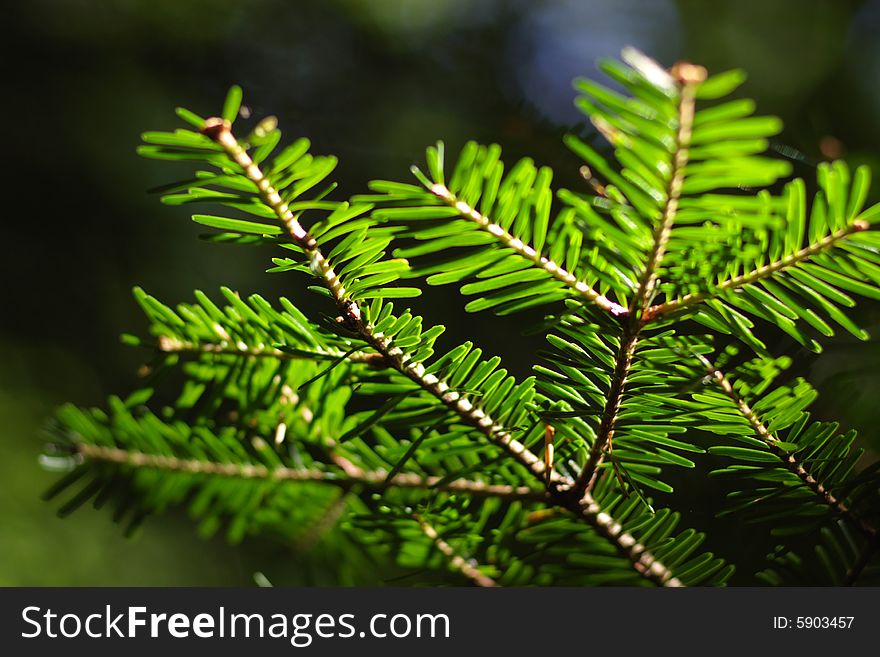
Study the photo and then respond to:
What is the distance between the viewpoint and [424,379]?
0.27 metres

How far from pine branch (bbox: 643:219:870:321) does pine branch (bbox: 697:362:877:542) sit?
0.04 metres

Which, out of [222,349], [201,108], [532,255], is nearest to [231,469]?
[222,349]

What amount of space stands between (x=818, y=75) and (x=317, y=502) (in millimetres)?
1023

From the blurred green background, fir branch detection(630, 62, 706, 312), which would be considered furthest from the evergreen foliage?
the blurred green background

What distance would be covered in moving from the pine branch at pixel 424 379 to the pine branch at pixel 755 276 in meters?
0.09

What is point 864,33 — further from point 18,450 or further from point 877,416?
point 18,450

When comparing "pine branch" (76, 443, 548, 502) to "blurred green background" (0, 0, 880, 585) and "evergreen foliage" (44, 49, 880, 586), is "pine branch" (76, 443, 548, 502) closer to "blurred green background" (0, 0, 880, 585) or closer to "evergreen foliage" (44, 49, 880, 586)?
"evergreen foliage" (44, 49, 880, 586)

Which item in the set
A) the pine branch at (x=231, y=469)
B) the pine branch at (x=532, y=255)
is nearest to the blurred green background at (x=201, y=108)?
the pine branch at (x=231, y=469)

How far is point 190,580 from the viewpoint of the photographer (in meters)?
0.87

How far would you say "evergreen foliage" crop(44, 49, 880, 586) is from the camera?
0.20 meters

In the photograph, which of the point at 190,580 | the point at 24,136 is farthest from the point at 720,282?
the point at 24,136

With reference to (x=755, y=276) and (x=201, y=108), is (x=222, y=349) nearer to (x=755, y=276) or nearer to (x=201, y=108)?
(x=755, y=276)

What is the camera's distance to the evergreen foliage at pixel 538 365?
0.20 m

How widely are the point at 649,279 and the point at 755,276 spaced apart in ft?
0.12
